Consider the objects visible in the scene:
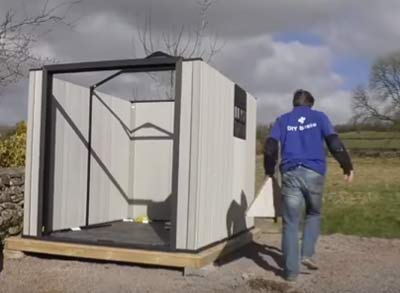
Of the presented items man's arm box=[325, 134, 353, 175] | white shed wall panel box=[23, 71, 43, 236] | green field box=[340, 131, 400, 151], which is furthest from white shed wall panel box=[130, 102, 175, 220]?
green field box=[340, 131, 400, 151]

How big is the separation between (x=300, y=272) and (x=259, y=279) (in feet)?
2.28

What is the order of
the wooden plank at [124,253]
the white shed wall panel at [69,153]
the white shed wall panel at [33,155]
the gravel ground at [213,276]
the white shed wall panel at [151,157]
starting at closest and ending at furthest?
the gravel ground at [213,276], the wooden plank at [124,253], the white shed wall panel at [33,155], the white shed wall panel at [69,153], the white shed wall panel at [151,157]

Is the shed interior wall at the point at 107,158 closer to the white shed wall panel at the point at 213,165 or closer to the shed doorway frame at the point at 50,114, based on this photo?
the shed doorway frame at the point at 50,114

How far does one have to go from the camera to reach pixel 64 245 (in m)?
7.59

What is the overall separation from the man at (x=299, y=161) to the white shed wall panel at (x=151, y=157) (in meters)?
4.66

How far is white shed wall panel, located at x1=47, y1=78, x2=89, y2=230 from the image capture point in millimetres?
8461

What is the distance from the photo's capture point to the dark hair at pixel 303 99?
6.81 m

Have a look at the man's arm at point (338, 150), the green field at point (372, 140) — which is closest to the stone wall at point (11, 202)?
the man's arm at point (338, 150)

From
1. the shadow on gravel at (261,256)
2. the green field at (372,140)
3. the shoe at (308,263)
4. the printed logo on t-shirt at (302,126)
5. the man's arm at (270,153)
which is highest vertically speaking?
the green field at (372,140)

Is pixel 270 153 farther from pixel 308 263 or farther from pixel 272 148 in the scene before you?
pixel 308 263

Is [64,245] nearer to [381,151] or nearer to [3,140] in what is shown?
[3,140]

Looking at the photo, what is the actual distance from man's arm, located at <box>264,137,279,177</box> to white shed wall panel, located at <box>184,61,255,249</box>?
2.61ft

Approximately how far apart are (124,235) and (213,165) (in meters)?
1.95

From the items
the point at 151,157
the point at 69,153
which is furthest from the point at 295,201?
the point at 151,157
